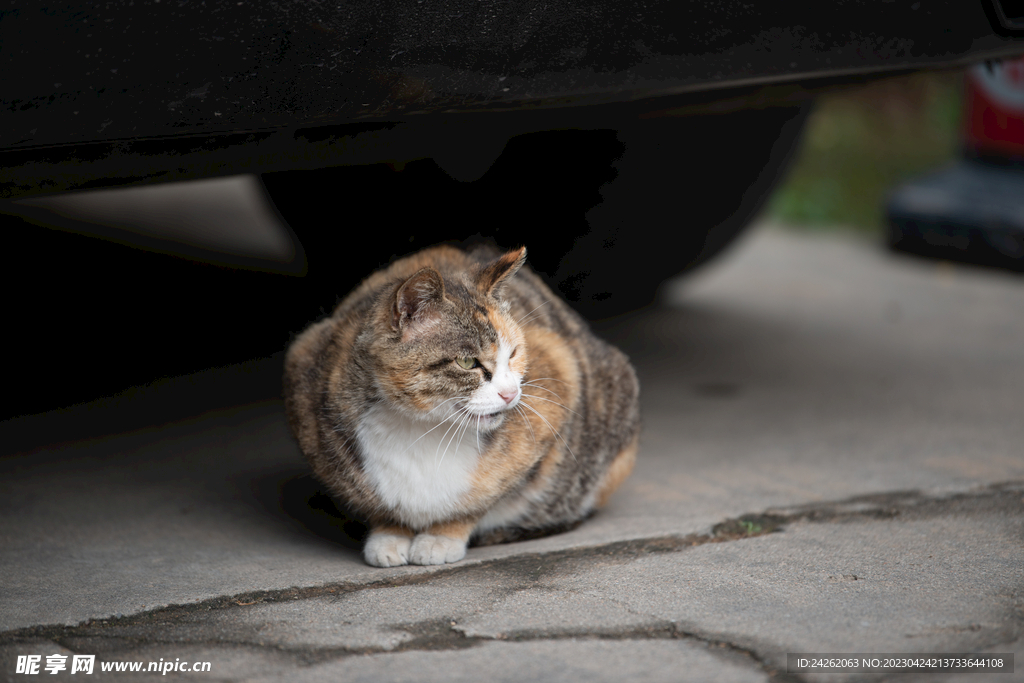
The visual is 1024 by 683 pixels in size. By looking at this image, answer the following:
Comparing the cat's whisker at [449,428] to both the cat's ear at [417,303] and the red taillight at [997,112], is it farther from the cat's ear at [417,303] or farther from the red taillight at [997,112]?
the red taillight at [997,112]

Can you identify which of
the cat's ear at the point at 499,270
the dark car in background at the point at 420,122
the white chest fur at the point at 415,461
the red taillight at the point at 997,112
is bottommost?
the white chest fur at the point at 415,461

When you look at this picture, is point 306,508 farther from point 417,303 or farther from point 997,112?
point 997,112

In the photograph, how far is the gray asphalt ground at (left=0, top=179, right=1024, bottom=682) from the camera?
169 cm

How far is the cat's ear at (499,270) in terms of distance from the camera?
7.09 feet

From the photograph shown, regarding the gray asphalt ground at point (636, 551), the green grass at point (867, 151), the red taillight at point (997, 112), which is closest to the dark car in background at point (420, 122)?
the gray asphalt ground at point (636, 551)

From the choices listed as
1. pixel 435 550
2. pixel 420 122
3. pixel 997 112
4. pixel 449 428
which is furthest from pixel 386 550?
pixel 997 112

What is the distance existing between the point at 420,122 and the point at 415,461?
770 millimetres

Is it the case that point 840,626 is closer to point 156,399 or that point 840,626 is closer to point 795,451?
point 795,451

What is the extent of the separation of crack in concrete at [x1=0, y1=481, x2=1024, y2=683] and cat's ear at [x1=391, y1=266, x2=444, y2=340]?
1.75 ft

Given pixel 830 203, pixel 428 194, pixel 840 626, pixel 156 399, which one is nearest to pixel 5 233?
pixel 156 399

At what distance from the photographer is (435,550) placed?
2.16 metres

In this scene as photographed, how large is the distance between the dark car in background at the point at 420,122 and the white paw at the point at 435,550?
0.91 meters

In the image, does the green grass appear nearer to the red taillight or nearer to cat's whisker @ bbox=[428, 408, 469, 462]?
the red taillight

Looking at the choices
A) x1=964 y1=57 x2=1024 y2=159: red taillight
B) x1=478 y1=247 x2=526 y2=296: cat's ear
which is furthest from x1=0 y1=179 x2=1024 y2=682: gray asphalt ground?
x1=964 y1=57 x2=1024 y2=159: red taillight
